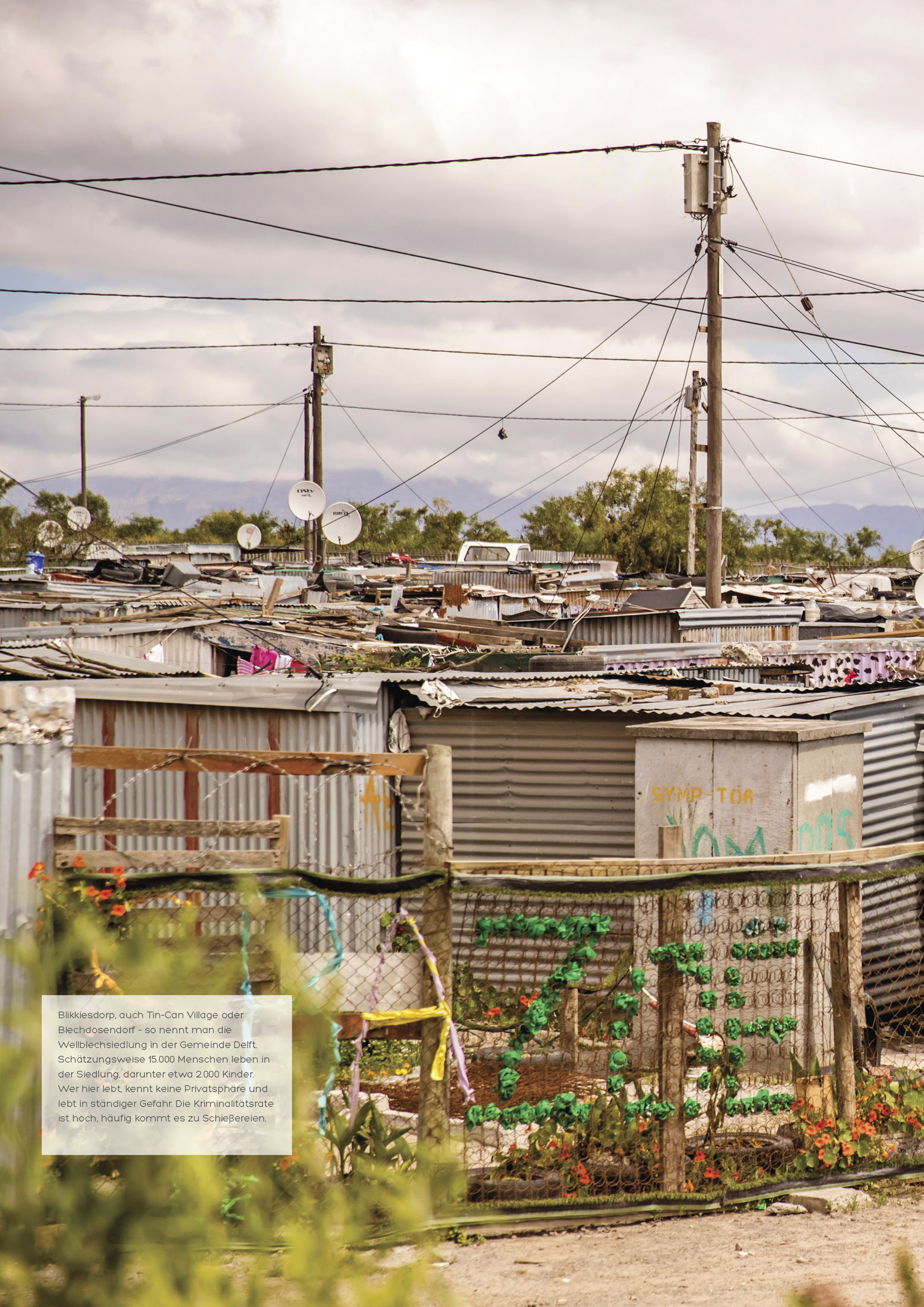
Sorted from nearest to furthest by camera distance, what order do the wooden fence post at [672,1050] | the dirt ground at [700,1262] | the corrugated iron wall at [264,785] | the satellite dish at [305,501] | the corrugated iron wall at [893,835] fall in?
the dirt ground at [700,1262] < the wooden fence post at [672,1050] < the corrugated iron wall at [893,835] < the corrugated iron wall at [264,785] < the satellite dish at [305,501]

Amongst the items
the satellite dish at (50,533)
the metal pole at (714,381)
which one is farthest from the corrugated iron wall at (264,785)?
the satellite dish at (50,533)

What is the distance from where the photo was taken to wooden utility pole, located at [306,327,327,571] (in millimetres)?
24672

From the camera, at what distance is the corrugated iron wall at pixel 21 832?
14.5ft

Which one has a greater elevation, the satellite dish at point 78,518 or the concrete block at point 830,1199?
the satellite dish at point 78,518

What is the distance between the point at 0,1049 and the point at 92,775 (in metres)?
6.62

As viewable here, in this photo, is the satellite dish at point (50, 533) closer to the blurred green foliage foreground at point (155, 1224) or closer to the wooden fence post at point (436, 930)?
the wooden fence post at point (436, 930)

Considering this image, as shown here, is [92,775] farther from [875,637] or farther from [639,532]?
[639,532]

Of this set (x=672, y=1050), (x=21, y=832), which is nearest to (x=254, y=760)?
(x=21, y=832)

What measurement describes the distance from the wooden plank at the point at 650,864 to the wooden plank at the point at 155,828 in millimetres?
837

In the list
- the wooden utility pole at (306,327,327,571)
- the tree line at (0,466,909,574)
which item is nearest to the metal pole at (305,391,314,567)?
the wooden utility pole at (306,327,327,571)

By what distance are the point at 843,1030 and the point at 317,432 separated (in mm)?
22040

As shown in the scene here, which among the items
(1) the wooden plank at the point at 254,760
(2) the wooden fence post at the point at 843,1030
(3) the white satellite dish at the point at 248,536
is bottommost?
(2) the wooden fence post at the point at 843,1030

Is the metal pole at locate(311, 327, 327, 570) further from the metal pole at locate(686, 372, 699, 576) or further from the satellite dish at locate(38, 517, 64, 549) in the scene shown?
the metal pole at locate(686, 372, 699, 576)

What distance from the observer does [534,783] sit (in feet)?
28.4
